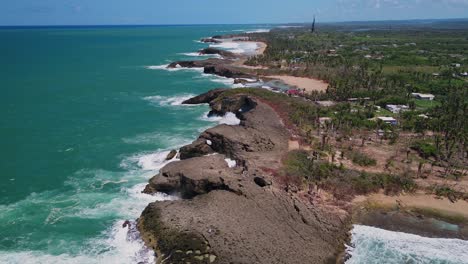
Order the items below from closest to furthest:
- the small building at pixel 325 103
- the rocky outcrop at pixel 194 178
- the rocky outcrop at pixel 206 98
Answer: the rocky outcrop at pixel 194 178 → the small building at pixel 325 103 → the rocky outcrop at pixel 206 98

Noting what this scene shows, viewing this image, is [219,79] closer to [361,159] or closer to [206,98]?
[206,98]

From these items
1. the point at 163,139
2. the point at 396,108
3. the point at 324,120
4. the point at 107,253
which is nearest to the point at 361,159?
the point at 324,120

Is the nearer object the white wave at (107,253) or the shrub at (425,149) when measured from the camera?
the white wave at (107,253)

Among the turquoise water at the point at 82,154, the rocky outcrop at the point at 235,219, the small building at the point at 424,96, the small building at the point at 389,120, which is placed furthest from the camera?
the small building at the point at 424,96

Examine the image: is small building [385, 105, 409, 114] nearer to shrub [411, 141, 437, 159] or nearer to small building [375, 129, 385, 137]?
small building [375, 129, 385, 137]

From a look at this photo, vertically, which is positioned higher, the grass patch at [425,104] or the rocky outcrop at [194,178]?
Result: the rocky outcrop at [194,178]

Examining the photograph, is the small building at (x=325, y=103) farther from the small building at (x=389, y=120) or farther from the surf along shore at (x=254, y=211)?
the surf along shore at (x=254, y=211)

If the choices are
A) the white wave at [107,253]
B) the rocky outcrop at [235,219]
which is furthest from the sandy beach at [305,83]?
the white wave at [107,253]
